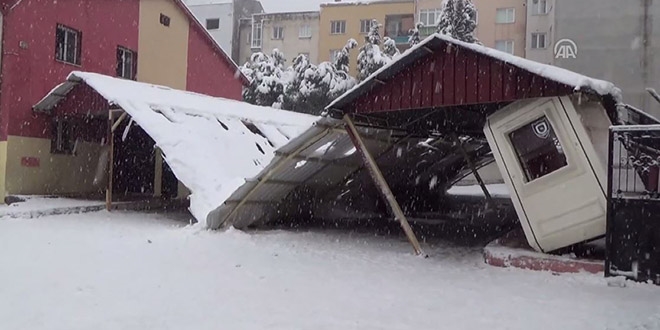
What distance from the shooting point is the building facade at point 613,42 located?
30.1 m

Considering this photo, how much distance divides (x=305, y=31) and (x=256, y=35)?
404 cm

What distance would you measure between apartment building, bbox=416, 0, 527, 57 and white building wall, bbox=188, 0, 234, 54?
629 inches

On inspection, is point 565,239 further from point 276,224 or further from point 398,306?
point 276,224

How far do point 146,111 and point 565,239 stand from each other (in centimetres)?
892

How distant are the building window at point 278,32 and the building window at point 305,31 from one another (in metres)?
1.37

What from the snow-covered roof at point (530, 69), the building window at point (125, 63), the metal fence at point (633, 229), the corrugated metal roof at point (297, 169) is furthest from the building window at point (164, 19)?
the metal fence at point (633, 229)

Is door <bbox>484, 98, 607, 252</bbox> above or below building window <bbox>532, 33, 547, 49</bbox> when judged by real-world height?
below

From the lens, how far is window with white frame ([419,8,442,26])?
38.6 m

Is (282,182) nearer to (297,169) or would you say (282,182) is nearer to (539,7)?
(297,169)

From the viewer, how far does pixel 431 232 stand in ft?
41.7

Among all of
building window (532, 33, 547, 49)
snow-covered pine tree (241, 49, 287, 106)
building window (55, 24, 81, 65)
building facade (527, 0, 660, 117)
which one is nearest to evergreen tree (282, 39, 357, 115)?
snow-covered pine tree (241, 49, 287, 106)

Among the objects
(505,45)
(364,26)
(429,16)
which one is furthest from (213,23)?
(505,45)

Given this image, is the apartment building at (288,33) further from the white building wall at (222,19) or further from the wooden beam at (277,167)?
the wooden beam at (277,167)

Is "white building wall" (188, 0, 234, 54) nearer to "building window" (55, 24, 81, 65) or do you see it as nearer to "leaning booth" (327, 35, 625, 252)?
"building window" (55, 24, 81, 65)
